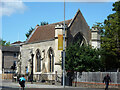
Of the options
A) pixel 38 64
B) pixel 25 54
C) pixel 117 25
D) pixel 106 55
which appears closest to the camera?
pixel 117 25

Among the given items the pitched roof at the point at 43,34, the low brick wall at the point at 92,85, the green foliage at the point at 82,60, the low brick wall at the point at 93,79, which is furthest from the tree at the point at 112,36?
the pitched roof at the point at 43,34

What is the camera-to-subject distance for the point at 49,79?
48.3 metres

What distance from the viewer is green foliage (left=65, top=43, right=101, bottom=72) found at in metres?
38.9

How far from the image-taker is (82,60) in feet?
128

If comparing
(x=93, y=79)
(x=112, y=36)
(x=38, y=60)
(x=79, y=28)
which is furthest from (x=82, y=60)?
(x=38, y=60)

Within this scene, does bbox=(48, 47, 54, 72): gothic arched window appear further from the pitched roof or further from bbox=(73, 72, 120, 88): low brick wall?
bbox=(73, 72, 120, 88): low brick wall

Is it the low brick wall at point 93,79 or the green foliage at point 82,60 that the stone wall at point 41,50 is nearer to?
the green foliage at point 82,60

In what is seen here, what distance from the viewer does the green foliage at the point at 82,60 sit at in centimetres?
3888

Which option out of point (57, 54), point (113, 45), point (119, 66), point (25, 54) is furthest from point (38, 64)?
point (113, 45)

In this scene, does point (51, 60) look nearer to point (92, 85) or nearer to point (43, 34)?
point (43, 34)

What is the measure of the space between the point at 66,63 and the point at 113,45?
264 inches

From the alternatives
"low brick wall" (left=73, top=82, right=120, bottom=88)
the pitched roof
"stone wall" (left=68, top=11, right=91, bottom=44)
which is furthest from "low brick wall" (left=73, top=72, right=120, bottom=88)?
the pitched roof

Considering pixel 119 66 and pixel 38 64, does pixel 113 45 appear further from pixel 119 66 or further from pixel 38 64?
pixel 38 64

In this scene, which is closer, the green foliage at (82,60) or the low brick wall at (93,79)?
the low brick wall at (93,79)
